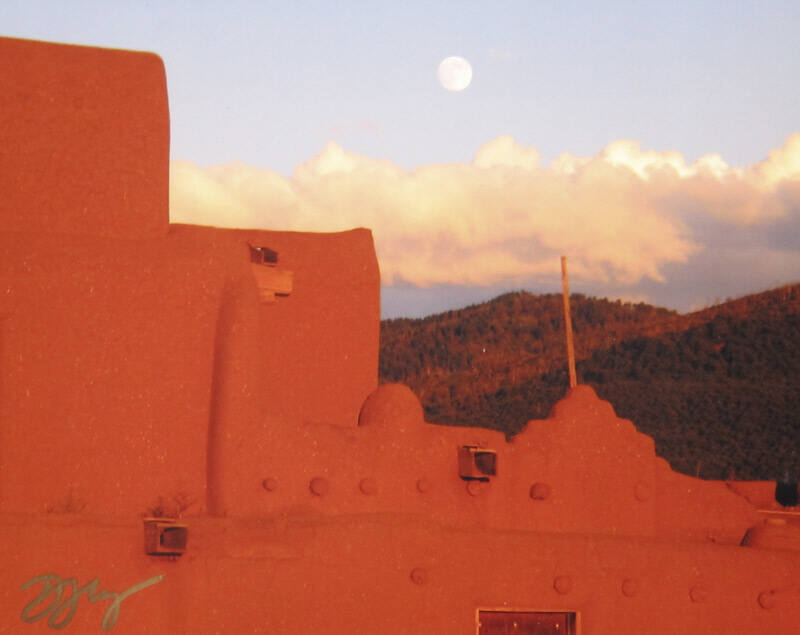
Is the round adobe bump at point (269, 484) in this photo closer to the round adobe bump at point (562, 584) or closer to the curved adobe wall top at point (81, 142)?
the curved adobe wall top at point (81, 142)

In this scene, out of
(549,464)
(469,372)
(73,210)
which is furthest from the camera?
(469,372)

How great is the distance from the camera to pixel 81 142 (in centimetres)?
1166

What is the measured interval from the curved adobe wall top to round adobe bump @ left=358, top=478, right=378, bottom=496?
3.35 meters

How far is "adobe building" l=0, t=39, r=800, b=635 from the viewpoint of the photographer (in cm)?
1013

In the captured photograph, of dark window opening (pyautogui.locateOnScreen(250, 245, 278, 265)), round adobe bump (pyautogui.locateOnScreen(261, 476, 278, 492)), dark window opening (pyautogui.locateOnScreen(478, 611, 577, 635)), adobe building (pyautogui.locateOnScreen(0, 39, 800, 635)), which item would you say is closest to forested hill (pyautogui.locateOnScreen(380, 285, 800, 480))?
adobe building (pyautogui.locateOnScreen(0, 39, 800, 635))

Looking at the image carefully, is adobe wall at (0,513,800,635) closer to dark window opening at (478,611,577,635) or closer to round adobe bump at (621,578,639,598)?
round adobe bump at (621,578,639,598)

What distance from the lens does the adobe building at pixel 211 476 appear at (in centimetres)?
1013

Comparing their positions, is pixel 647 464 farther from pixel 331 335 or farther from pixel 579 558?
pixel 331 335

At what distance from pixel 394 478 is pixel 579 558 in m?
2.06

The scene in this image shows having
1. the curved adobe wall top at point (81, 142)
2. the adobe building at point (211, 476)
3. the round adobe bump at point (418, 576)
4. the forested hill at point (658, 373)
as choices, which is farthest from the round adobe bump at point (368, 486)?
the forested hill at point (658, 373)

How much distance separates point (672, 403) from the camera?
32.5 m

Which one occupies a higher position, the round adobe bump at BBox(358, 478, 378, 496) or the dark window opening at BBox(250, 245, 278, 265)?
the dark window opening at BBox(250, 245, 278, 265)

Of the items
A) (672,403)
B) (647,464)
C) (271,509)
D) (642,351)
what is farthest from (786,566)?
(642,351)
